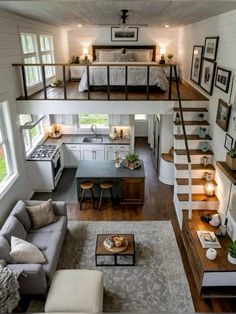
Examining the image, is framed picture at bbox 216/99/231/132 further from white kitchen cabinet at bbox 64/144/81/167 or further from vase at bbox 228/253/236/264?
white kitchen cabinet at bbox 64/144/81/167

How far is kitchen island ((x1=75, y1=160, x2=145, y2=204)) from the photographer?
6406 millimetres

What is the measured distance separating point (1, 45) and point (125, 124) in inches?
165

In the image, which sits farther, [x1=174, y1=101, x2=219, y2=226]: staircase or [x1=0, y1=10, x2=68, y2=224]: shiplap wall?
[x1=174, y1=101, x2=219, y2=226]: staircase

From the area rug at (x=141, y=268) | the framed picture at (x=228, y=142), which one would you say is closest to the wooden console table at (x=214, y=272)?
the area rug at (x=141, y=268)

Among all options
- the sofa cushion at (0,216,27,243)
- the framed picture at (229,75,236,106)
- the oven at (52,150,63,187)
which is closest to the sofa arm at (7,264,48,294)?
the sofa cushion at (0,216,27,243)

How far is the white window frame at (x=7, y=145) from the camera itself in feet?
17.3

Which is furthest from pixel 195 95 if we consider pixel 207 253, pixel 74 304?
pixel 74 304

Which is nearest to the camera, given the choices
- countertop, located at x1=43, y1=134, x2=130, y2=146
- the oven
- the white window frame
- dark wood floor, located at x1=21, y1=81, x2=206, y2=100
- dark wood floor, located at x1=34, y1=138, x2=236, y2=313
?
the white window frame

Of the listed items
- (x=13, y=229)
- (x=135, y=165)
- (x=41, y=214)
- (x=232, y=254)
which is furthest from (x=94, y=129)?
(x=232, y=254)

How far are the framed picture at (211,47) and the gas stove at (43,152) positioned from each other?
431 centimetres

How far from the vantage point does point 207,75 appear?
5.99 metres

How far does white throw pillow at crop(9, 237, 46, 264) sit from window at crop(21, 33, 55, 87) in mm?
3861

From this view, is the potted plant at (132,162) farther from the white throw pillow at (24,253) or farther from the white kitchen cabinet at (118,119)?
the white throw pillow at (24,253)

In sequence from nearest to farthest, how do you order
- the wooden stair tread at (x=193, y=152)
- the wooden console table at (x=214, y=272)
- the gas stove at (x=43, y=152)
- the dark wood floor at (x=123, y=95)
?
the wooden console table at (x=214, y=272)
the wooden stair tread at (x=193, y=152)
the dark wood floor at (x=123, y=95)
the gas stove at (x=43, y=152)
